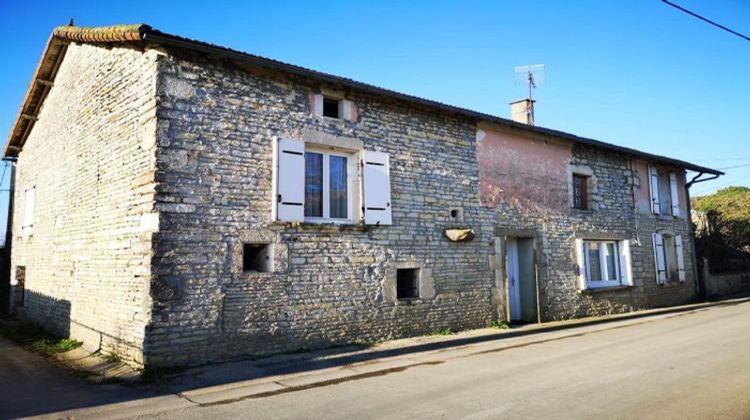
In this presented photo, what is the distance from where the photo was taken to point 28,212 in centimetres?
1175

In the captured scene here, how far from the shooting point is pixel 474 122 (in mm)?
9898

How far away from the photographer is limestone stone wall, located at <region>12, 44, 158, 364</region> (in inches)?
253

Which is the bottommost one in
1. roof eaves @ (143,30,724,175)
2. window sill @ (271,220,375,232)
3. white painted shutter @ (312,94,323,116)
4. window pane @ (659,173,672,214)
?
window sill @ (271,220,375,232)

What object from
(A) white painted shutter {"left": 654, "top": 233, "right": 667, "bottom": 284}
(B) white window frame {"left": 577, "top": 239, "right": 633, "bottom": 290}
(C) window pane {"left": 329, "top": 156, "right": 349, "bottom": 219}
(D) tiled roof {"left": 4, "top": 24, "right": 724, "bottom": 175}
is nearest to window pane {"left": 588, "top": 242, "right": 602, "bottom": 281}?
(B) white window frame {"left": 577, "top": 239, "right": 633, "bottom": 290}

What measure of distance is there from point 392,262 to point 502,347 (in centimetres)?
223

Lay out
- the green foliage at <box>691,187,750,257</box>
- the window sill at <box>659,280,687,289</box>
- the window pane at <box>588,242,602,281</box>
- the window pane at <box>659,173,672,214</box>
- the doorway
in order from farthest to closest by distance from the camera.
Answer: the green foliage at <box>691,187,750,257</box>
the window pane at <box>659,173,672,214</box>
the window sill at <box>659,280,687,289</box>
the window pane at <box>588,242,602,281</box>
the doorway

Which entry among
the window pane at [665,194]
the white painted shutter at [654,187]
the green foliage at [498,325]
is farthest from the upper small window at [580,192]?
the green foliage at [498,325]

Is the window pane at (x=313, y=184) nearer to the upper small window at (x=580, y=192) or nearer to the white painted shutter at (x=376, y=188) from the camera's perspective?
the white painted shutter at (x=376, y=188)

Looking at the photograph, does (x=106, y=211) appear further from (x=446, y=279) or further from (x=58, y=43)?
(x=446, y=279)

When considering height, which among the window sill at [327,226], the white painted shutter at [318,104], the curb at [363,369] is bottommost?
the curb at [363,369]

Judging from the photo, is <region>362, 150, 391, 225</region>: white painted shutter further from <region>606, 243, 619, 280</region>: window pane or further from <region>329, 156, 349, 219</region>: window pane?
<region>606, 243, 619, 280</region>: window pane

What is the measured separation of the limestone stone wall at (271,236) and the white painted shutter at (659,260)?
6981 millimetres

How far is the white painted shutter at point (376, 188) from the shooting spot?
7980mm

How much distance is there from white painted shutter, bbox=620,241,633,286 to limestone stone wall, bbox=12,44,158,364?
1121cm
